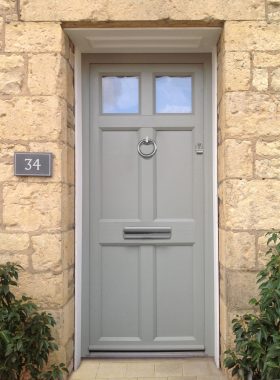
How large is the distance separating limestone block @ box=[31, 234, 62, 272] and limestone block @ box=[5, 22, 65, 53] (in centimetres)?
129

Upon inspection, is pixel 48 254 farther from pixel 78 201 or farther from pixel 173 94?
pixel 173 94

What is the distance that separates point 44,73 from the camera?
120 inches

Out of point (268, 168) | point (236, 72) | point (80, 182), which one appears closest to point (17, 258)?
point (80, 182)

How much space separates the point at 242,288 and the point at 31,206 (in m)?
1.53

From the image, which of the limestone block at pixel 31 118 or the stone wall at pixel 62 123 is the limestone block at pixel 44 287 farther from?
the limestone block at pixel 31 118

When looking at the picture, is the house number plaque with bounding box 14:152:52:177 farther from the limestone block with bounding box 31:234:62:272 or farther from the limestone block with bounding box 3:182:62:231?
the limestone block with bounding box 31:234:62:272

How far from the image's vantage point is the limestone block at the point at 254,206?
3000 millimetres

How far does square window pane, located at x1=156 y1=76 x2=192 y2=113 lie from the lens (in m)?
3.54

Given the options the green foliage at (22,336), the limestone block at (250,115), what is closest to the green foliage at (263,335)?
the limestone block at (250,115)

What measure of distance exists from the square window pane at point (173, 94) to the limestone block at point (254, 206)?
879 millimetres

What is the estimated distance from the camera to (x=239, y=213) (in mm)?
3000

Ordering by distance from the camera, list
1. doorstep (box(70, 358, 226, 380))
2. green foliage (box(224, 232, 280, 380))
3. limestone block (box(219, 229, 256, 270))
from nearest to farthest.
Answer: green foliage (box(224, 232, 280, 380)), limestone block (box(219, 229, 256, 270)), doorstep (box(70, 358, 226, 380))

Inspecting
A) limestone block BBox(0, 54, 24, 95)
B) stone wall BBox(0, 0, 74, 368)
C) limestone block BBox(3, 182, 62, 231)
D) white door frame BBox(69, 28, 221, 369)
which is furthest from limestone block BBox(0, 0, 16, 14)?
limestone block BBox(3, 182, 62, 231)

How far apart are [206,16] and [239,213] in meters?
1.35
